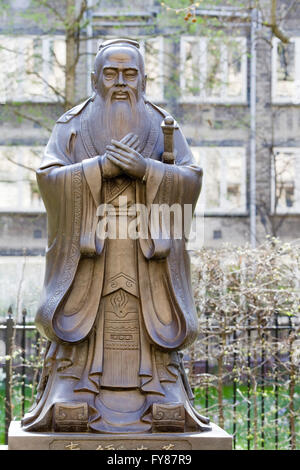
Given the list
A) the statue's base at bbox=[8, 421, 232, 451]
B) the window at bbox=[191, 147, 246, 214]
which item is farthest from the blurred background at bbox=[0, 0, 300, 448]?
the statue's base at bbox=[8, 421, 232, 451]

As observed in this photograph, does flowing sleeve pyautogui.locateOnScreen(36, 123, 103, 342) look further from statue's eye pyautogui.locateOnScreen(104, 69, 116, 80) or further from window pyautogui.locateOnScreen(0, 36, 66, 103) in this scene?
window pyautogui.locateOnScreen(0, 36, 66, 103)

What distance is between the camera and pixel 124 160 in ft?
18.1

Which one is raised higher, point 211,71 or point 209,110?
point 211,71

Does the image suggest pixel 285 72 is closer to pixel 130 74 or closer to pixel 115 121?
pixel 130 74

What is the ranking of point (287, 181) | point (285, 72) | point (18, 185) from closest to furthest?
point (18, 185)
point (285, 72)
point (287, 181)

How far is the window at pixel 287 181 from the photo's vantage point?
18.2 m

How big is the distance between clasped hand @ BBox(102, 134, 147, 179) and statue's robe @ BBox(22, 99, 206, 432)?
0.08 metres

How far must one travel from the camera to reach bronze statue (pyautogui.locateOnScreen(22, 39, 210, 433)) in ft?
18.0

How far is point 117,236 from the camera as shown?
5.75 meters

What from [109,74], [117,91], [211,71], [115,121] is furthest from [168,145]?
[211,71]

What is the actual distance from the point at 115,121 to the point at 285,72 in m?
13.0

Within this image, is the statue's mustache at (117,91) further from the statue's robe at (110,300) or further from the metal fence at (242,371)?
the metal fence at (242,371)
